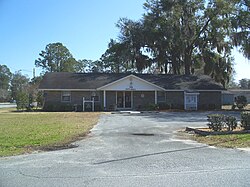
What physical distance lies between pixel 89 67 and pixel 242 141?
3449 inches

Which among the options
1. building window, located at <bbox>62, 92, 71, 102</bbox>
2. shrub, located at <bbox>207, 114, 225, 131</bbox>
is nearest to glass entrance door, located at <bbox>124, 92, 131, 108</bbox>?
building window, located at <bbox>62, 92, 71, 102</bbox>

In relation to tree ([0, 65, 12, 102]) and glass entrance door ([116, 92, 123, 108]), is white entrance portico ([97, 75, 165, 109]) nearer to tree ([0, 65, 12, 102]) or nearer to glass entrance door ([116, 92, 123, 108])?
glass entrance door ([116, 92, 123, 108])

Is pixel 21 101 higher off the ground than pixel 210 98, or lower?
lower

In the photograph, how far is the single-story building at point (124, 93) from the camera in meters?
34.5

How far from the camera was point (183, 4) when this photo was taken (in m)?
41.3

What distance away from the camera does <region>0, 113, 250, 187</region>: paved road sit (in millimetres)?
6070

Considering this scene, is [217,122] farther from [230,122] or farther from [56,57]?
[56,57]

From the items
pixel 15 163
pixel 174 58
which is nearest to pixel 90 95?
pixel 174 58

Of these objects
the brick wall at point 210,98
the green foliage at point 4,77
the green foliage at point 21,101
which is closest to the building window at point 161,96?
the brick wall at point 210,98

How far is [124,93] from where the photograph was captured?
3606 cm

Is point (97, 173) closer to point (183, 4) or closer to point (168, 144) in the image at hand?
point (168, 144)

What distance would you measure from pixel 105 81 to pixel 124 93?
292 cm

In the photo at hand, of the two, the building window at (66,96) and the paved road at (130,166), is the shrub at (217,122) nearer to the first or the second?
the paved road at (130,166)

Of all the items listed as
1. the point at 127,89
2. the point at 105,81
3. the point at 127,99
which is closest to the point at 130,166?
the point at 127,89
